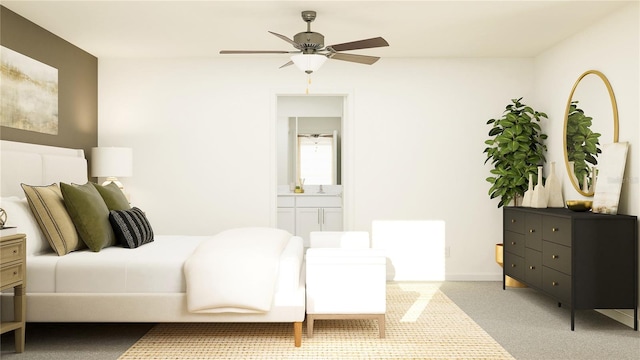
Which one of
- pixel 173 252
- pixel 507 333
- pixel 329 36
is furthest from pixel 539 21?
pixel 173 252

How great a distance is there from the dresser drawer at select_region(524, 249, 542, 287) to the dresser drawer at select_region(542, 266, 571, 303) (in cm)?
9

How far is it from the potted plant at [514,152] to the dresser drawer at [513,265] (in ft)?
2.10

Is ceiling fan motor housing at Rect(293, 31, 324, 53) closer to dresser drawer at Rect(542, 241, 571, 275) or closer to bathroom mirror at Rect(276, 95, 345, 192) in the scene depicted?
dresser drawer at Rect(542, 241, 571, 275)

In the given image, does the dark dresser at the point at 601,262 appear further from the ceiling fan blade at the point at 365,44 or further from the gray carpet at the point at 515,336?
the ceiling fan blade at the point at 365,44

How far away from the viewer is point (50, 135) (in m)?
4.51

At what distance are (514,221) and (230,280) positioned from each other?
9.68 ft

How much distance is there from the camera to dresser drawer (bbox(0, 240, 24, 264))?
2830 millimetres

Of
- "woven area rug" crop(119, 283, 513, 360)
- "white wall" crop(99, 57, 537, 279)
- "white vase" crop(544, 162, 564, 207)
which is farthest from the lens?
"white wall" crop(99, 57, 537, 279)

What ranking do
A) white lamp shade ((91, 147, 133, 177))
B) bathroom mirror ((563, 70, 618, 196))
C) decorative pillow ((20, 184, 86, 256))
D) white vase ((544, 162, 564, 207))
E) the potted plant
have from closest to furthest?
decorative pillow ((20, 184, 86, 256)) → bathroom mirror ((563, 70, 618, 196)) → white vase ((544, 162, 564, 207)) → white lamp shade ((91, 147, 133, 177)) → the potted plant

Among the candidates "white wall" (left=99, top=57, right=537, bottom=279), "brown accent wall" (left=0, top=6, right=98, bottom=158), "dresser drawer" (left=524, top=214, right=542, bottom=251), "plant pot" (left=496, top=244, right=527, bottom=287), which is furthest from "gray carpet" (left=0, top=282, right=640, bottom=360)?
"brown accent wall" (left=0, top=6, right=98, bottom=158)

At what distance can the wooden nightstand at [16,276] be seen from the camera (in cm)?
285

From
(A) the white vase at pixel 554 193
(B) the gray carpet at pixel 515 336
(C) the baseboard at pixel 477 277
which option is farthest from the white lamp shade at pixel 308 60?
(C) the baseboard at pixel 477 277

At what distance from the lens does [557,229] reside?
3.93 meters

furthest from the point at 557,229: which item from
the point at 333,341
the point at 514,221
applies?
the point at 333,341
